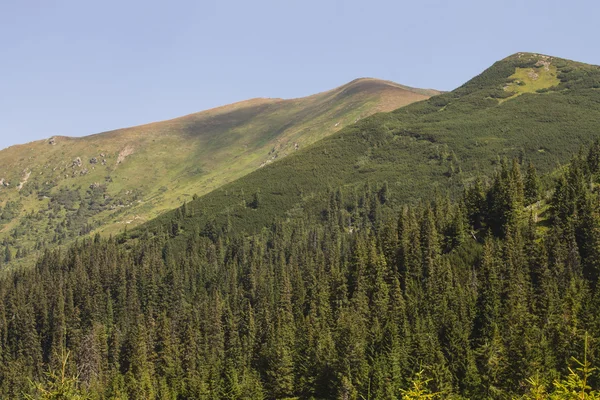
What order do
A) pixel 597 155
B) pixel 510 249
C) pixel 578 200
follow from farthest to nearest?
1. pixel 597 155
2. pixel 578 200
3. pixel 510 249

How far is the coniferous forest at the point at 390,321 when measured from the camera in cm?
8425

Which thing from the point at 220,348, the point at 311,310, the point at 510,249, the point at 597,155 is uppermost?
the point at 597,155

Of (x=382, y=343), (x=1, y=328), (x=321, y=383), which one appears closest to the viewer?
(x=382, y=343)

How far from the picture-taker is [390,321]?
98.2 metres

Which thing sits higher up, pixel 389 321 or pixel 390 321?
pixel 390 321

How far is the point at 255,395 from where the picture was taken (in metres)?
99.7

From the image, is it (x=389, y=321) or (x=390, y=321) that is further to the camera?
(x=389, y=321)

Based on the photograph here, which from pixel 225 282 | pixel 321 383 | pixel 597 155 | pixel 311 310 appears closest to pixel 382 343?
pixel 321 383

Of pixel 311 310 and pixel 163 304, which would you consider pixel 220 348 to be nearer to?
pixel 311 310

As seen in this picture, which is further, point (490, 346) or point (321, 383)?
point (321, 383)

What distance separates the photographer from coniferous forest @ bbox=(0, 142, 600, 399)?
84.2 meters

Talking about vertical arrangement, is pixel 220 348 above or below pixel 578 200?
below

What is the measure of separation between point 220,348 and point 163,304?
5251cm

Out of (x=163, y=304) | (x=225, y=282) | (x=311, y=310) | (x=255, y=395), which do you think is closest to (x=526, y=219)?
(x=311, y=310)
